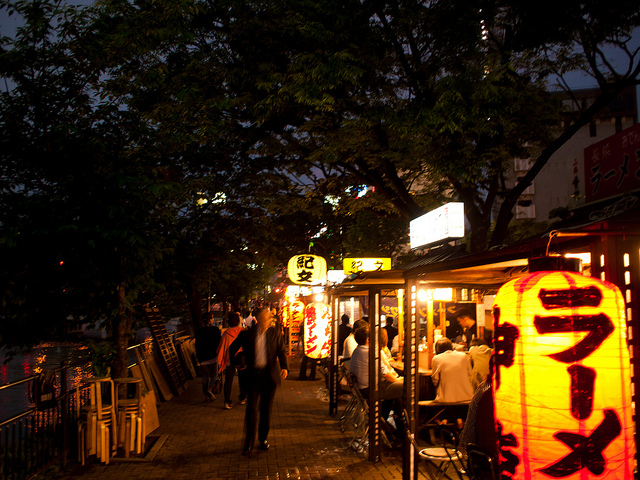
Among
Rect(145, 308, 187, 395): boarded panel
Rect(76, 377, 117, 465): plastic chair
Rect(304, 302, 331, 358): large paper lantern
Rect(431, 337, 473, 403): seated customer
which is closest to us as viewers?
Rect(76, 377, 117, 465): plastic chair

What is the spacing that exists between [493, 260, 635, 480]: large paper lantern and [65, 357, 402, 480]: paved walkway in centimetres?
453

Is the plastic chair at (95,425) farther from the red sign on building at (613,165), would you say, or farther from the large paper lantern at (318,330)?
the large paper lantern at (318,330)

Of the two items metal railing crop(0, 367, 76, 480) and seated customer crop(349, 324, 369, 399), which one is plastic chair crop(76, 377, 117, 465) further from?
seated customer crop(349, 324, 369, 399)

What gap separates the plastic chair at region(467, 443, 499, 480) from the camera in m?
4.38

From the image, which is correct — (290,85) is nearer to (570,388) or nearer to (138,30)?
(138,30)

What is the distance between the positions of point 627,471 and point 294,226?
1285 inches

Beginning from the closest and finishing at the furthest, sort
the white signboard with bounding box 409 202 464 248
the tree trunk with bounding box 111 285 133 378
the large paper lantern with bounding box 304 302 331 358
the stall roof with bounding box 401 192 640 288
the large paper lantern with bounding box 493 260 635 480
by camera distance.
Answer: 1. the large paper lantern with bounding box 493 260 635 480
2. the stall roof with bounding box 401 192 640 288
3. the tree trunk with bounding box 111 285 133 378
4. the white signboard with bounding box 409 202 464 248
5. the large paper lantern with bounding box 304 302 331 358

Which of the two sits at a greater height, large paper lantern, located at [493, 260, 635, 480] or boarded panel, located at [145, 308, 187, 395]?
large paper lantern, located at [493, 260, 635, 480]

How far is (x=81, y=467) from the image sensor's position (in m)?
7.30

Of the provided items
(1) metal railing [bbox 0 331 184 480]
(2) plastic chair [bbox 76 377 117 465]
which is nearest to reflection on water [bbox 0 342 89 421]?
(1) metal railing [bbox 0 331 184 480]

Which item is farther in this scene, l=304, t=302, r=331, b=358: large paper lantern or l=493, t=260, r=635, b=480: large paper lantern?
l=304, t=302, r=331, b=358: large paper lantern

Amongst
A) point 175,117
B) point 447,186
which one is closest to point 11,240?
point 175,117

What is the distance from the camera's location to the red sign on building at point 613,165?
5.45 meters

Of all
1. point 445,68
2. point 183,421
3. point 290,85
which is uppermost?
point 445,68
